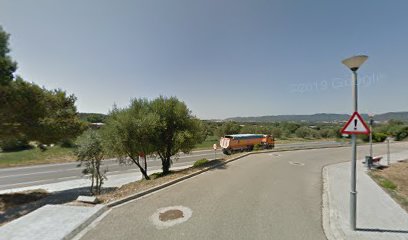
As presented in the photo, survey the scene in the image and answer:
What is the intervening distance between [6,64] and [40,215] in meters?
7.60

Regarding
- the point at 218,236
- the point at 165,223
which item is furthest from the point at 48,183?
the point at 218,236

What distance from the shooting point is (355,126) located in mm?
4492

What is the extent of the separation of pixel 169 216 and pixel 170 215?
61 millimetres

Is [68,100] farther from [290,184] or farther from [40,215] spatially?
[290,184]

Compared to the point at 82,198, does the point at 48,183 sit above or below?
below

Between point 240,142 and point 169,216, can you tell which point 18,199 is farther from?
point 240,142

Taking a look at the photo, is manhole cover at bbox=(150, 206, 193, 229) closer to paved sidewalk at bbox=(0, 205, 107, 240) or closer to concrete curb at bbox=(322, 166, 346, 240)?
paved sidewalk at bbox=(0, 205, 107, 240)

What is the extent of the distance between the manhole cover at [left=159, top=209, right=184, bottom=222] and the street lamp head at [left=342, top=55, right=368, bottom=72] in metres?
5.60

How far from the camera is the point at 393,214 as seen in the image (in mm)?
5445

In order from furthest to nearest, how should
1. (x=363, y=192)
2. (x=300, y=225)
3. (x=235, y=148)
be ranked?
(x=235, y=148)
(x=363, y=192)
(x=300, y=225)

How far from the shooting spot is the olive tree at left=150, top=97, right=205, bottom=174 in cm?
1248

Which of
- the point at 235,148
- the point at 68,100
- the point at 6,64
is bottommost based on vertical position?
the point at 235,148

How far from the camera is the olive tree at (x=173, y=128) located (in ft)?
40.9

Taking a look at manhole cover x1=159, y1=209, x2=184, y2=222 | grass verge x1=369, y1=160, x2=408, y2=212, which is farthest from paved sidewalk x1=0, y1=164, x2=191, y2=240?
grass verge x1=369, y1=160, x2=408, y2=212
